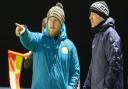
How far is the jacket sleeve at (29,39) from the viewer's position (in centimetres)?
537

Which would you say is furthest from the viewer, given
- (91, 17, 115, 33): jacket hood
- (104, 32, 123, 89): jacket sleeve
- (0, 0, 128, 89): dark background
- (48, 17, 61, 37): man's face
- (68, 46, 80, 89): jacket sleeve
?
(0, 0, 128, 89): dark background

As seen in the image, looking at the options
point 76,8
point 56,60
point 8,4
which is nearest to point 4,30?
point 8,4

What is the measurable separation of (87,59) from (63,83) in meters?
3.65

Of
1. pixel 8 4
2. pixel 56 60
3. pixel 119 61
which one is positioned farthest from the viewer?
pixel 8 4

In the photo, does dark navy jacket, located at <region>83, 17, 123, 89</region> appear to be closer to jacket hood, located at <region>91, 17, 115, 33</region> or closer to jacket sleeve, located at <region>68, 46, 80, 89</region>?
jacket hood, located at <region>91, 17, 115, 33</region>

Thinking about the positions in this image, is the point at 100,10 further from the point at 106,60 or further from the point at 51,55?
the point at 51,55

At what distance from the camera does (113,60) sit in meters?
5.23

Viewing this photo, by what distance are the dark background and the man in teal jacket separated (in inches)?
136

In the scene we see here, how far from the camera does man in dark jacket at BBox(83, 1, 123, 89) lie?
17.2 feet

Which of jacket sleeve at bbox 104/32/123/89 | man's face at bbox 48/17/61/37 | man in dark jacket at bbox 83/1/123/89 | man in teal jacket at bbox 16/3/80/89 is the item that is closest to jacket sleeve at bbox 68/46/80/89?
man in teal jacket at bbox 16/3/80/89

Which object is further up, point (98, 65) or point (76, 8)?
point (76, 8)

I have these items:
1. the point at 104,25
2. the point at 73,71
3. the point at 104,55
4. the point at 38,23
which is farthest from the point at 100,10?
the point at 38,23

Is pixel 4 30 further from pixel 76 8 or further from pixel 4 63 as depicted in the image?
pixel 76 8

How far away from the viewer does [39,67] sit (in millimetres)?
5551
